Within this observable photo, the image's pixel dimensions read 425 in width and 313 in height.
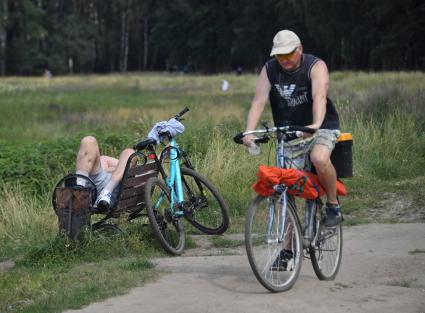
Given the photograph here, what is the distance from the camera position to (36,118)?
29500 mm

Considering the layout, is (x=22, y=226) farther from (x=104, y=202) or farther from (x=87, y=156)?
(x=104, y=202)

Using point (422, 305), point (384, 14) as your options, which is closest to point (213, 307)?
point (422, 305)

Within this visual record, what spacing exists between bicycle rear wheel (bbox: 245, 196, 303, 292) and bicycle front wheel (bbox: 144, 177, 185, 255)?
1.99 metres

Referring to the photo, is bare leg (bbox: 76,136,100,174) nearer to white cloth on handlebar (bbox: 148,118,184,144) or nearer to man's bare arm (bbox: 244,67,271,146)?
white cloth on handlebar (bbox: 148,118,184,144)

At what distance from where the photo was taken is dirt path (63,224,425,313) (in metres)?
5.82

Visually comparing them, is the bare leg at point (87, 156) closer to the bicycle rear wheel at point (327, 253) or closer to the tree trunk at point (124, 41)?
the bicycle rear wheel at point (327, 253)

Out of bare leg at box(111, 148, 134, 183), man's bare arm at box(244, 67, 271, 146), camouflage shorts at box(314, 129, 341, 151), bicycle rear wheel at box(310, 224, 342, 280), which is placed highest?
man's bare arm at box(244, 67, 271, 146)

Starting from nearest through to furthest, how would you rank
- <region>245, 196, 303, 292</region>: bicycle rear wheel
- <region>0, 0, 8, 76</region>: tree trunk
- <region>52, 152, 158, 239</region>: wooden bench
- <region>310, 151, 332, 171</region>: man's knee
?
<region>245, 196, 303, 292</region>: bicycle rear wheel
<region>310, 151, 332, 171</region>: man's knee
<region>52, 152, 158, 239</region>: wooden bench
<region>0, 0, 8, 76</region>: tree trunk

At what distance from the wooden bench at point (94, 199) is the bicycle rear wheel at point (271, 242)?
2367 millimetres

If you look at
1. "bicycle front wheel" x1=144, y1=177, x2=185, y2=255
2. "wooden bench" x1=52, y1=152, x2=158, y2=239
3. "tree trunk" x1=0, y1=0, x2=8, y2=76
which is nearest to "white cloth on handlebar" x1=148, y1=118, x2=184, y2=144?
"wooden bench" x1=52, y1=152, x2=158, y2=239

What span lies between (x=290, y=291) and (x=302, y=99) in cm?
148

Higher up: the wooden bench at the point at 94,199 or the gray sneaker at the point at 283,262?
the wooden bench at the point at 94,199

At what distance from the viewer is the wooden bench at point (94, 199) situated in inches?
313

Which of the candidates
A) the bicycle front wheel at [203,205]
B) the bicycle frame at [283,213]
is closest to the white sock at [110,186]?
the bicycle front wheel at [203,205]
